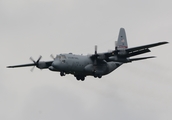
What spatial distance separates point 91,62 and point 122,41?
648 cm

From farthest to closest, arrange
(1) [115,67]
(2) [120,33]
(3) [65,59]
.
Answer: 1. (2) [120,33]
2. (1) [115,67]
3. (3) [65,59]

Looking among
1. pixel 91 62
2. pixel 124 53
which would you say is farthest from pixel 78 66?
pixel 124 53

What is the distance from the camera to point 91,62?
47250 mm

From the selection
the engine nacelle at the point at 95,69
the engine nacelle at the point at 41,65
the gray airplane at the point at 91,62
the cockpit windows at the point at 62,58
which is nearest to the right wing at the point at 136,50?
the gray airplane at the point at 91,62

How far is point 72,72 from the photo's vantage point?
4591cm

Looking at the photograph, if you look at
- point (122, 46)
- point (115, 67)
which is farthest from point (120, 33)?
point (115, 67)

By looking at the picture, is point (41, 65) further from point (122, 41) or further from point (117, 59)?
point (122, 41)

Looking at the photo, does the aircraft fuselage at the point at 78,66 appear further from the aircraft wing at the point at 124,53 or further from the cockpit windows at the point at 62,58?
the aircraft wing at the point at 124,53

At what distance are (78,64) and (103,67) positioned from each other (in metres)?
3.21

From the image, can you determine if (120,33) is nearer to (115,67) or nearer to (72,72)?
(115,67)

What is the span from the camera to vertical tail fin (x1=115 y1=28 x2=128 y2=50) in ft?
170

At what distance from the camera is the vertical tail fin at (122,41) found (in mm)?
51938

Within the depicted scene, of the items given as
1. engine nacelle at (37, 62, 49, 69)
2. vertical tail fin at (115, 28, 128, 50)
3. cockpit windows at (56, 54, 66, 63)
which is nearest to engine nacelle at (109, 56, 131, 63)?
vertical tail fin at (115, 28, 128, 50)

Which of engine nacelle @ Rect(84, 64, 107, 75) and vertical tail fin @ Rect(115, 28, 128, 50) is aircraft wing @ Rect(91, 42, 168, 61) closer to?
engine nacelle @ Rect(84, 64, 107, 75)
